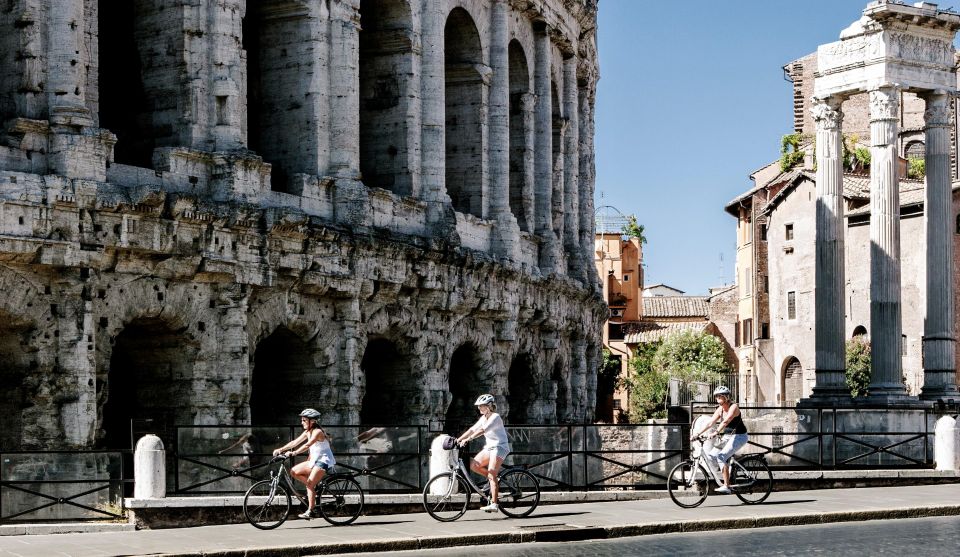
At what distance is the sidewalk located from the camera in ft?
58.1

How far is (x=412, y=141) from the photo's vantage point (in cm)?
3228

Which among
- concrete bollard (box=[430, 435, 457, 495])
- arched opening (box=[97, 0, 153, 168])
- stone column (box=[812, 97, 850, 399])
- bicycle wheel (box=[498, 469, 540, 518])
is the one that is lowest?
bicycle wheel (box=[498, 469, 540, 518])

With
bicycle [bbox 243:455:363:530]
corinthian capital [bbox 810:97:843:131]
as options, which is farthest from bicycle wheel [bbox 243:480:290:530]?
corinthian capital [bbox 810:97:843:131]

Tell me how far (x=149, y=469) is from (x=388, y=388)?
485 inches

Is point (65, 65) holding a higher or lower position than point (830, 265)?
higher

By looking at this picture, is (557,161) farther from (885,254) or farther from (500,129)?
(885,254)

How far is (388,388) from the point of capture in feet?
105

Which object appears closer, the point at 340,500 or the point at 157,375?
the point at 340,500

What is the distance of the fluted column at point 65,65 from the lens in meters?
23.7

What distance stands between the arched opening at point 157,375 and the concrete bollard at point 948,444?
11.1 metres

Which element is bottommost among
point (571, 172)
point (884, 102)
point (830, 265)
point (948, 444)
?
point (948, 444)

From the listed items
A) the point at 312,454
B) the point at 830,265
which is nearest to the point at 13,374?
the point at 312,454

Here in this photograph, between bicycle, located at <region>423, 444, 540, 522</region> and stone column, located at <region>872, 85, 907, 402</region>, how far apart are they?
56.5 ft

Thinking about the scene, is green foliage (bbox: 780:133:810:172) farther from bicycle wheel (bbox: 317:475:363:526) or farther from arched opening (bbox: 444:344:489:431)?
bicycle wheel (bbox: 317:475:363:526)
